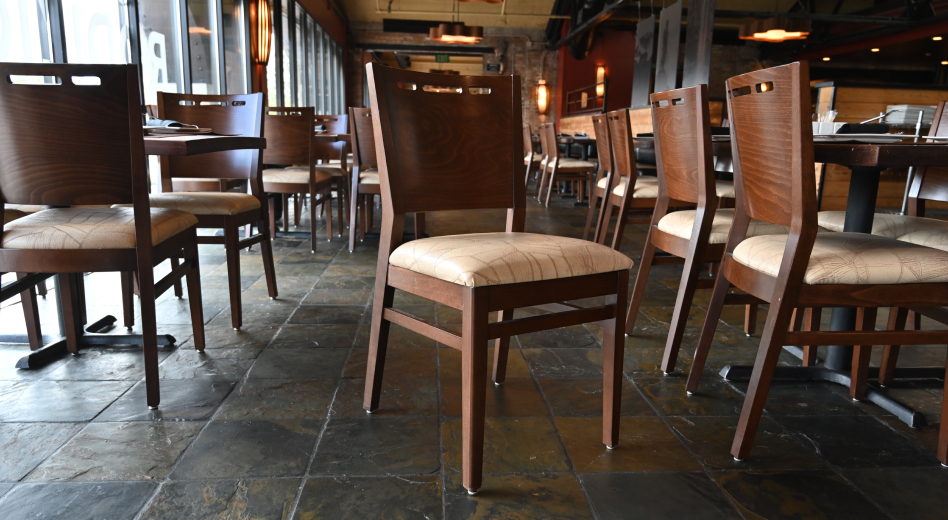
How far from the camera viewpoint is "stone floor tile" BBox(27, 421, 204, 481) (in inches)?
54.0

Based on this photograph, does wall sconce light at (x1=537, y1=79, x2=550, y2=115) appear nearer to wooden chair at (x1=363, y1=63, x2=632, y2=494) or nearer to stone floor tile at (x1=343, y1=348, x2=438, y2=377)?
stone floor tile at (x1=343, y1=348, x2=438, y2=377)

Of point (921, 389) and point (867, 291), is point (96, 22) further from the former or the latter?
point (921, 389)

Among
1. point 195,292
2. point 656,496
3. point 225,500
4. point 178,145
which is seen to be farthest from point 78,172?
point 656,496

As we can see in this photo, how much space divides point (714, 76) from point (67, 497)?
56.0ft

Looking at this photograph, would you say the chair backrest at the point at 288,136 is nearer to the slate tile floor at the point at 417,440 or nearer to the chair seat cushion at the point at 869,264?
the slate tile floor at the point at 417,440

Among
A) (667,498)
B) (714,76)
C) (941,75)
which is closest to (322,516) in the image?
(667,498)

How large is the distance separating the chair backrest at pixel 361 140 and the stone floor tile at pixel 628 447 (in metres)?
2.91

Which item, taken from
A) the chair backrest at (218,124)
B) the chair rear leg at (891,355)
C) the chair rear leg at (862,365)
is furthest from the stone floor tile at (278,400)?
the chair rear leg at (891,355)

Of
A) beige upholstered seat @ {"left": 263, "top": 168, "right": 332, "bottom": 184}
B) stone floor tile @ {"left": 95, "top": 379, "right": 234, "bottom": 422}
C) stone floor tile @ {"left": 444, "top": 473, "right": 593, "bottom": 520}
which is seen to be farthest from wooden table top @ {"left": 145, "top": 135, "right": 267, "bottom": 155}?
beige upholstered seat @ {"left": 263, "top": 168, "right": 332, "bottom": 184}

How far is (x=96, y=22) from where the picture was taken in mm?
3781

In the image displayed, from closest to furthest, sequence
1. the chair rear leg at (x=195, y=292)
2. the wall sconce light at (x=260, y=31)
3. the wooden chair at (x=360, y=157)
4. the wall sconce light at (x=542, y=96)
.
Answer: the chair rear leg at (x=195, y=292) < the wooden chair at (x=360, y=157) < the wall sconce light at (x=260, y=31) < the wall sconce light at (x=542, y=96)

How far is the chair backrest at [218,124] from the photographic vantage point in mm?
2721

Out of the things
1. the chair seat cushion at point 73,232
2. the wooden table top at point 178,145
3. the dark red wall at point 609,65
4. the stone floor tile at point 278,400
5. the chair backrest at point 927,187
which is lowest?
the stone floor tile at point 278,400

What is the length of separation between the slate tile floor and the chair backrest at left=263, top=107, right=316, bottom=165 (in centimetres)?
190
